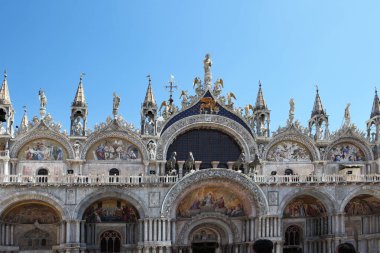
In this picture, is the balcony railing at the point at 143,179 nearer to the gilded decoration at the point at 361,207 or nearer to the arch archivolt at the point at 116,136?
the gilded decoration at the point at 361,207

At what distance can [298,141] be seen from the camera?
43156mm

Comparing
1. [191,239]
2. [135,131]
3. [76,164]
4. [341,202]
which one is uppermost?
[135,131]

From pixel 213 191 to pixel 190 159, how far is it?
281 cm

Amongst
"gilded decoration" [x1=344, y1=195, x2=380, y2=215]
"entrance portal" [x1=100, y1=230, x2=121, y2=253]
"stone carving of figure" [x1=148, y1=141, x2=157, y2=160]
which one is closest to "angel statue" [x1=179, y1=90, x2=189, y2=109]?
"stone carving of figure" [x1=148, y1=141, x2=157, y2=160]

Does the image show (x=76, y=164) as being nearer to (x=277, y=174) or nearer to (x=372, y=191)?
(x=277, y=174)

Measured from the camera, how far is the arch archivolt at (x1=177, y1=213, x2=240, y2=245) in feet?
131

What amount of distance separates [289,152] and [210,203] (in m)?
7.59

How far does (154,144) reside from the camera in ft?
136

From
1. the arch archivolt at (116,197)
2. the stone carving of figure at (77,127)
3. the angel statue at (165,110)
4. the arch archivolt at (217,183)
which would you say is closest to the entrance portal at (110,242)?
the arch archivolt at (116,197)

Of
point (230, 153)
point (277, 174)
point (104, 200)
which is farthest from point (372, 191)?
point (104, 200)

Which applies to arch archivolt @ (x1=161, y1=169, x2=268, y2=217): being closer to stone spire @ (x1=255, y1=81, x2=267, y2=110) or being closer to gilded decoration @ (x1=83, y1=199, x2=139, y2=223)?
gilded decoration @ (x1=83, y1=199, x2=139, y2=223)

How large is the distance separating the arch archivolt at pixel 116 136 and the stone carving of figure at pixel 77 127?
86 cm

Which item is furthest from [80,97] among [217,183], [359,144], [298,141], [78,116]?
[359,144]

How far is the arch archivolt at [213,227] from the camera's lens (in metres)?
40.0
